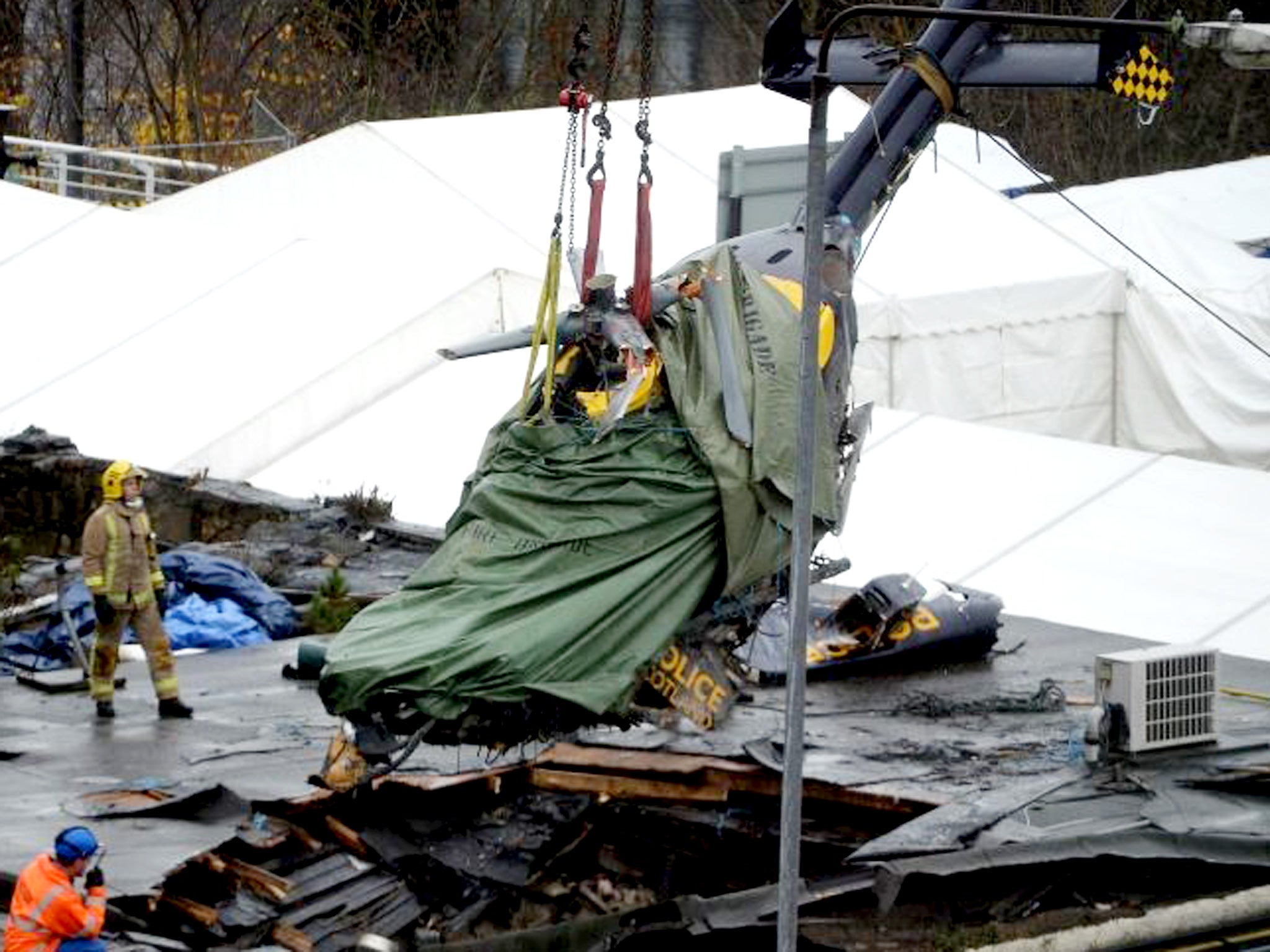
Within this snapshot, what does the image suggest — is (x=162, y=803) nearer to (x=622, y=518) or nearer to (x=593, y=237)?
(x=622, y=518)

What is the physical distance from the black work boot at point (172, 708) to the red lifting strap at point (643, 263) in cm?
580

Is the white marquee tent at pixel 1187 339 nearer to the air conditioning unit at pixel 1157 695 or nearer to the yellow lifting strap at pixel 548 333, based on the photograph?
the air conditioning unit at pixel 1157 695

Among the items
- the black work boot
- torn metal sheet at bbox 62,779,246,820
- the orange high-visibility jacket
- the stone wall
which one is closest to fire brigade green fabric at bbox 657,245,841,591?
torn metal sheet at bbox 62,779,246,820

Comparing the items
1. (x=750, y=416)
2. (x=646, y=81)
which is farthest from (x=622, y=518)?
(x=646, y=81)

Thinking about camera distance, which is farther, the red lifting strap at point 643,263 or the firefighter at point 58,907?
the red lifting strap at point 643,263

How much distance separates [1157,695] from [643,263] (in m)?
5.52

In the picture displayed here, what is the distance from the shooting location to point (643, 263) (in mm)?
17062

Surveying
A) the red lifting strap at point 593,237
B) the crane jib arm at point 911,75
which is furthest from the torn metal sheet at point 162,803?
the crane jib arm at point 911,75

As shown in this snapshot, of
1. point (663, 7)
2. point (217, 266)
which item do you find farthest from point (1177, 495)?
point (663, 7)

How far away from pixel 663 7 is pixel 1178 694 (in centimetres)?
5064

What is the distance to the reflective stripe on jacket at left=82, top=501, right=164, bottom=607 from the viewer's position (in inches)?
785

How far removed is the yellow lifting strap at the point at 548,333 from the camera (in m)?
16.7

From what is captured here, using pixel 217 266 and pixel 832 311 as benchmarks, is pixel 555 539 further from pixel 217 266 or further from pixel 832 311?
pixel 217 266

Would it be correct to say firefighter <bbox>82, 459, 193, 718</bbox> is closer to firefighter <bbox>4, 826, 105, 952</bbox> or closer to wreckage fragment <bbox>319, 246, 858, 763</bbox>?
wreckage fragment <bbox>319, 246, 858, 763</bbox>
